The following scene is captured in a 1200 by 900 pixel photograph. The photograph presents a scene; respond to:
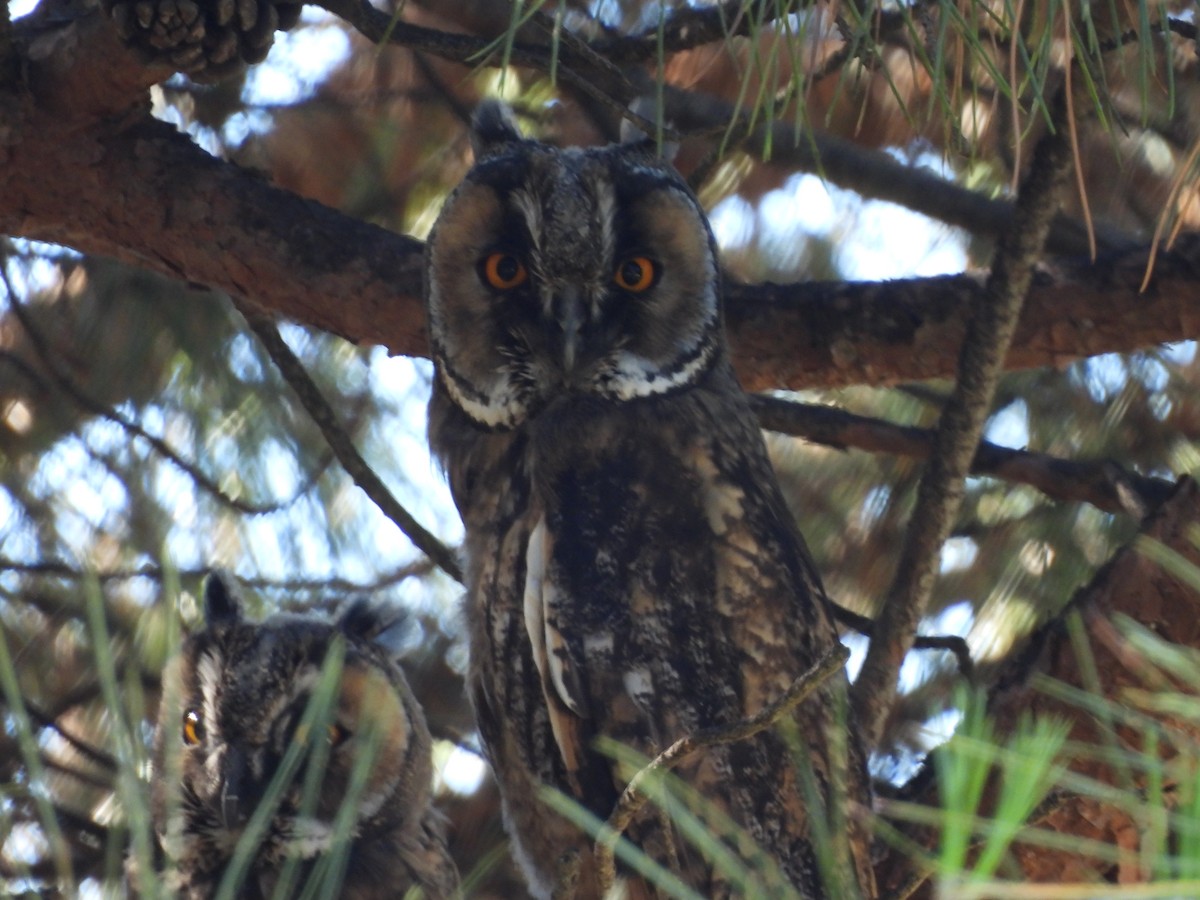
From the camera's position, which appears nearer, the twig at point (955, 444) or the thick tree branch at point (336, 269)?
the twig at point (955, 444)

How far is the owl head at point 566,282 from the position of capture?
2121mm

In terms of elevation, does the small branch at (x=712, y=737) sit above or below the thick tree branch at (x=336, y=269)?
below

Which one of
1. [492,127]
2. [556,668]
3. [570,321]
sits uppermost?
[492,127]

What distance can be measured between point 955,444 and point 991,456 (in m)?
0.34

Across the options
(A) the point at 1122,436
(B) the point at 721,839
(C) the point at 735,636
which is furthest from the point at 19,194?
(A) the point at 1122,436

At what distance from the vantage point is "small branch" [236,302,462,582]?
8.10ft

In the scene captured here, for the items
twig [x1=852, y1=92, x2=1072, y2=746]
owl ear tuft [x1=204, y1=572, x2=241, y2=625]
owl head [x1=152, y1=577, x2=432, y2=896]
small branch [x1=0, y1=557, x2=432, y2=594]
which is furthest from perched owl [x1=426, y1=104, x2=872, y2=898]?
small branch [x1=0, y1=557, x2=432, y2=594]

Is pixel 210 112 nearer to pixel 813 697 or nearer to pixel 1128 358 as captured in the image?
pixel 813 697

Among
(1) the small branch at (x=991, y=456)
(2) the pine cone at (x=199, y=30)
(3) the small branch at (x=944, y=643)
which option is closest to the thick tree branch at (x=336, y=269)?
(1) the small branch at (x=991, y=456)

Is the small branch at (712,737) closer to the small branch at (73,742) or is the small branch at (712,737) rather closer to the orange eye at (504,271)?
the orange eye at (504,271)

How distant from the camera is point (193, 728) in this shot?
2350 mm

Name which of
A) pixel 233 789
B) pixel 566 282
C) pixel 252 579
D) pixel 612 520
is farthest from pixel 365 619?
pixel 566 282

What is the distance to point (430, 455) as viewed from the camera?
95.8 inches

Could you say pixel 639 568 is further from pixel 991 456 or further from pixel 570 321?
pixel 991 456
